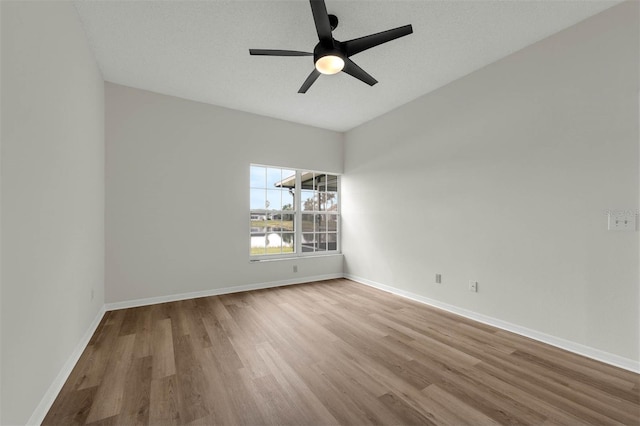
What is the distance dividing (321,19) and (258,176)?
298cm

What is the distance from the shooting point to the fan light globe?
2.17 meters

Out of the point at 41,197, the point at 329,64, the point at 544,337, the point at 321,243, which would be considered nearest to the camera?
the point at 41,197

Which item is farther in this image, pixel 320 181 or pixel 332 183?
pixel 332 183

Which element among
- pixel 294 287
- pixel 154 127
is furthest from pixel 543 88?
pixel 154 127

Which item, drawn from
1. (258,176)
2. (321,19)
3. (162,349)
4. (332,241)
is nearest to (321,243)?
(332,241)

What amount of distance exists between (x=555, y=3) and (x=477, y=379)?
9.96ft

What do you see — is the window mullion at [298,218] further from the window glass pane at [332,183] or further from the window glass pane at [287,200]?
the window glass pane at [332,183]

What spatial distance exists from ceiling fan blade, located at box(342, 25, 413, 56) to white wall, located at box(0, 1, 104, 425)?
Answer: 1992 millimetres

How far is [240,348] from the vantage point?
237 cm

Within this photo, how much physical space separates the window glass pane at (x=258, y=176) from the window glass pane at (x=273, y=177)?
0.07 metres

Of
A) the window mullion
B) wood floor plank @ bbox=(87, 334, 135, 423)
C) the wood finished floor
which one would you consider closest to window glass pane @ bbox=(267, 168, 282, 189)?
the window mullion

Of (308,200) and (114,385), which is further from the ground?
(308,200)

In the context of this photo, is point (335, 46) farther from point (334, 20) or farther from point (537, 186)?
point (537, 186)

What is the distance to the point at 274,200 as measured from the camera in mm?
4684
